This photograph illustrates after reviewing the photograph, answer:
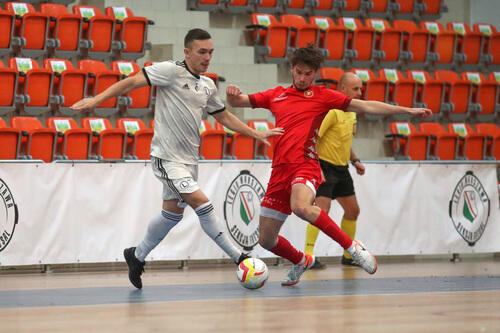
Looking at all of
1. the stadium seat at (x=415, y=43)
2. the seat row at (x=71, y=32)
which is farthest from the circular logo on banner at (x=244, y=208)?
the stadium seat at (x=415, y=43)

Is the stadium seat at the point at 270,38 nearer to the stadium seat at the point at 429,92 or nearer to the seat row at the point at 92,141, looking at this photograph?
the seat row at the point at 92,141

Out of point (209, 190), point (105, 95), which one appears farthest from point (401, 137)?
point (105, 95)

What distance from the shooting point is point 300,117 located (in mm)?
7133

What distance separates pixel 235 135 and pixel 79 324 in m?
8.70

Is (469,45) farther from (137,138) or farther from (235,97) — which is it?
(235,97)

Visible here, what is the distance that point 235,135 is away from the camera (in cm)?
1333

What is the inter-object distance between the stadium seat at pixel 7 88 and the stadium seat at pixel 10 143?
124 cm

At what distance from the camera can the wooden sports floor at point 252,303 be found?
4.67m

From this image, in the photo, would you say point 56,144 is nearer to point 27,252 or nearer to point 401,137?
point 27,252

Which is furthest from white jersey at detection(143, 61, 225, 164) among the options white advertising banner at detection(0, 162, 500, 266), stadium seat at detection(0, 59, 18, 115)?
stadium seat at detection(0, 59, 18, 115)

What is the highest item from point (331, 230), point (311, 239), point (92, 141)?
point (331, 230)

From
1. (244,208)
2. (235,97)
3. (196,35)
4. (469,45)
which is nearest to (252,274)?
(235,97)

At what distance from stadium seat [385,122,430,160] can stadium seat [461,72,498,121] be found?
2.40m

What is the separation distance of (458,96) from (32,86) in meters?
8.11
